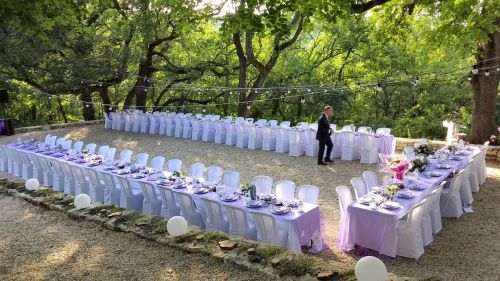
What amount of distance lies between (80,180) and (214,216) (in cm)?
416

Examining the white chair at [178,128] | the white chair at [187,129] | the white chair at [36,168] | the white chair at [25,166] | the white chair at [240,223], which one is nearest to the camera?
the white chair at [240,223]

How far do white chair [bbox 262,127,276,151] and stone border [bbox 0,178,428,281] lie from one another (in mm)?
6794

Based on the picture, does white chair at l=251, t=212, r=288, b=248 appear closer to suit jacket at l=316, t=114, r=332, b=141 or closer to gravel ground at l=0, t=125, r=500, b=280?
gravel ground at l=0, t=125, r=500, b=280

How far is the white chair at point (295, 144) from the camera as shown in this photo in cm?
1245

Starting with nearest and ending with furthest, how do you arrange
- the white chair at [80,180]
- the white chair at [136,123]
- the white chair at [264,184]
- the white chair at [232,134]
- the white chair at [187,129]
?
1. the white chair at [264,184]
2. the white chair at [80,180]
3. the white chair at [232,134]
4. the white chair at [187,129]
5. the white chair at [136,123]

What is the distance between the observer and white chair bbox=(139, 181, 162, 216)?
25.5ft

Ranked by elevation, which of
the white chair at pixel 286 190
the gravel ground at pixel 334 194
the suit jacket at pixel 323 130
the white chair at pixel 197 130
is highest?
the suit jacket at pixel 323 130

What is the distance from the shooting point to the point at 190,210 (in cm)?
714

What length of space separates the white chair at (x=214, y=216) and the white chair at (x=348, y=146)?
6041 mm

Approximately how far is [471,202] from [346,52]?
15351mm

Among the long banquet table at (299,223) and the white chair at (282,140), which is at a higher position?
the white chair at (282,140)

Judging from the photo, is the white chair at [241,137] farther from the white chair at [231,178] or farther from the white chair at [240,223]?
the white chair at [240,223]

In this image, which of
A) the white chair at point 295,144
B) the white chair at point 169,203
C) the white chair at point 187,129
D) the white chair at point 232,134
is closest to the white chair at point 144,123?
the white chair at point 187,129

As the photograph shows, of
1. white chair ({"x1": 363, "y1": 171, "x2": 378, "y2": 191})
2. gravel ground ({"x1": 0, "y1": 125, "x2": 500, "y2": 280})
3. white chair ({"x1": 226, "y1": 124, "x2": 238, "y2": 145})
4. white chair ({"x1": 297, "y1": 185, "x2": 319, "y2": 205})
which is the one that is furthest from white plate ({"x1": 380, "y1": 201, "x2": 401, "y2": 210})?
white chair ({"x1": 226, "y1": 124, "x2": 238, "y2": 145})
